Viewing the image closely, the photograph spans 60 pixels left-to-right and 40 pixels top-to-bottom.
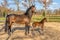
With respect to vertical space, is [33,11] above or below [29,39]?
above

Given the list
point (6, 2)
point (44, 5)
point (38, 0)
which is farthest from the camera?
point (6, 2)

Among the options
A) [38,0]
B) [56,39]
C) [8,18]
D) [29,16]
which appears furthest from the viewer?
[38,0]

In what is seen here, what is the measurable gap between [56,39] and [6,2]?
25.2m

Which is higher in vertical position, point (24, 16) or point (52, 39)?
point (24, 16)

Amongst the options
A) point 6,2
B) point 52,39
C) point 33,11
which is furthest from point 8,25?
point 6,2

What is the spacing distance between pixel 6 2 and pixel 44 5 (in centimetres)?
1017

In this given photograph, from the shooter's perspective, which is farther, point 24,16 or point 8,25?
point 24,16

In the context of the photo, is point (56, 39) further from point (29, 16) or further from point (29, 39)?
point (29, 16)

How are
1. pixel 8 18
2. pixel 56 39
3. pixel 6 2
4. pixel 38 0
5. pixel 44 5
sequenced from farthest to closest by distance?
1. pixel 6 2
2. pixel 38 0
3. pixel 44 5
4. pixel 8 18
5. pixel 56 39

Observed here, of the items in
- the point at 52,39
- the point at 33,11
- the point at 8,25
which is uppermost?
the point at 33,11

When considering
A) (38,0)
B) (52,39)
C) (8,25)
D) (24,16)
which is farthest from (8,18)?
(38,0)

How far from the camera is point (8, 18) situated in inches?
325

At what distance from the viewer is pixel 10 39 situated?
7.18 meters

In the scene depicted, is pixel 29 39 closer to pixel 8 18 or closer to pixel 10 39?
pixel 10 39
